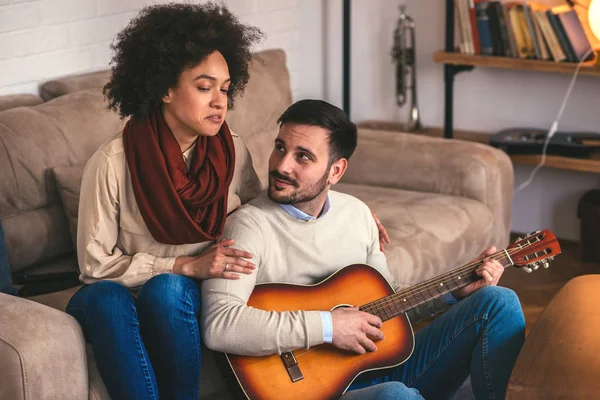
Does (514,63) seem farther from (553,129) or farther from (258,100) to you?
(258,100)

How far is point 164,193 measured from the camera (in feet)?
6.84

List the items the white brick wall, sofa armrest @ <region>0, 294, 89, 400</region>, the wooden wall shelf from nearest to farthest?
1. sofa armrest @ <region>0, 294, 89, 400</region>
2. the white brick wall
3. the wooden wall shelf

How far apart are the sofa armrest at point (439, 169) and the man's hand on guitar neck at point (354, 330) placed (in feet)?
4.06

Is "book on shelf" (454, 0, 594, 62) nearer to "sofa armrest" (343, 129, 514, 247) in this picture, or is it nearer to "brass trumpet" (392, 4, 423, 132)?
"brass trumpet" (392, 4, 423, 132)

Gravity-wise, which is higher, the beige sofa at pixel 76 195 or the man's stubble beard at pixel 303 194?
the man's stubble beard at pixel 303 194

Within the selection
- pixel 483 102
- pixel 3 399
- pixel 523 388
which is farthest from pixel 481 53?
pixel 3 399

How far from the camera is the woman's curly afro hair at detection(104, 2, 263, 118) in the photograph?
2082 millimetres

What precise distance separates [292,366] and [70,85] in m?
1.28

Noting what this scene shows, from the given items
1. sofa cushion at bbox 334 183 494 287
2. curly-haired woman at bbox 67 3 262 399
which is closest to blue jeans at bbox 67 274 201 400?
curly-haired woman at bbox 67 3 262 399

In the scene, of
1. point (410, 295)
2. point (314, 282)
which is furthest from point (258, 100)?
point (410, 295)

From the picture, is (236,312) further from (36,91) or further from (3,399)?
(36,91)

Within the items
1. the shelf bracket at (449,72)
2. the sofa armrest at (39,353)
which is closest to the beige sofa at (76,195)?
the sofa armrest at (39,353)

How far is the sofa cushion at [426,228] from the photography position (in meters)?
2.73

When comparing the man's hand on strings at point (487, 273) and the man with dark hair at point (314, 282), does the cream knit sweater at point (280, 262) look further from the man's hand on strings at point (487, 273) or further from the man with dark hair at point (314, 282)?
the man's hand on strings at point (487, 273)
